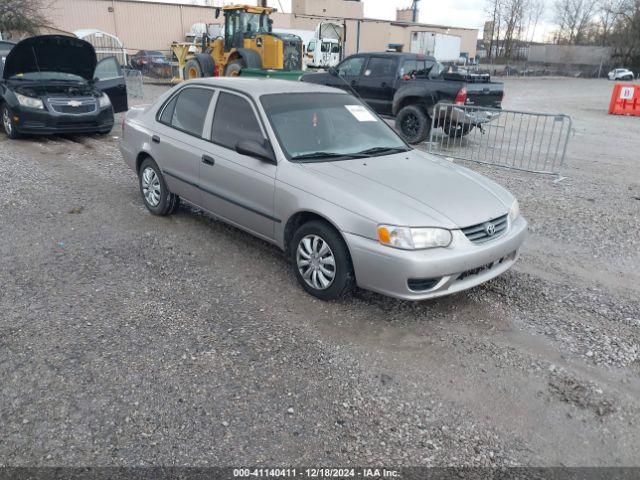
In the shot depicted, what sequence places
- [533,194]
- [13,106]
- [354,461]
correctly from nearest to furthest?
[354,461] → [533,194] → [13,106]

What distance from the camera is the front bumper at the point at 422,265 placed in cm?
354

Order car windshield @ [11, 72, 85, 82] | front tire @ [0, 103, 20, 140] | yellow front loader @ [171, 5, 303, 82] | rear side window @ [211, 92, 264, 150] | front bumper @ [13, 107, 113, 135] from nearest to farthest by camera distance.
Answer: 1. rear side window @ [211, 92, 264, 150]
2. front bumper @ [13, 107, 113, 135]
3. front tire @ [0, 103, 20, 140]
4. car windshield @ [11, 72, 85, 82]
5. yellow front loader @ [171, 5, 303, 82]

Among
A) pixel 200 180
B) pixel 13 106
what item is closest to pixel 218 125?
pixel 200 180

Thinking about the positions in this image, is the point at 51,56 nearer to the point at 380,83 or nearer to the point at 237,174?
the point at 380,83

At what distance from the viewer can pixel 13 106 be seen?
952 centimetres

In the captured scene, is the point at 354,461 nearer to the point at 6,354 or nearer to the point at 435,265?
the point at 435,265

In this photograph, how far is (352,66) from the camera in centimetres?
1255

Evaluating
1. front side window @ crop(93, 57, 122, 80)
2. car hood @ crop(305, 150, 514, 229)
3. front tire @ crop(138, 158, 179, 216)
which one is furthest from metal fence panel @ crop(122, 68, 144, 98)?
car hood @ crop(305, 150, 514, 229)

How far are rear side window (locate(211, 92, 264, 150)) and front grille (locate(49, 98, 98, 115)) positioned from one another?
240 inches

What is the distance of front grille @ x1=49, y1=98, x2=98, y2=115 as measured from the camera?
959 cm

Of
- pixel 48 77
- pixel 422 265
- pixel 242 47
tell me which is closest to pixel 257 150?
pixel 422 265

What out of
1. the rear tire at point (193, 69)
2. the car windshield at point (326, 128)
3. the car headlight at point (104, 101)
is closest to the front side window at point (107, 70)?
the car headlight at point (104, 101)

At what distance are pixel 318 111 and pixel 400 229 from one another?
1.77 metres

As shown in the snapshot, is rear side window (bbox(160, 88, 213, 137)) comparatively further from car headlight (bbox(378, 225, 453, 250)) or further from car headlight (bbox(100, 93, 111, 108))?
car headlight (bbox(100, 93, 111, 108))
